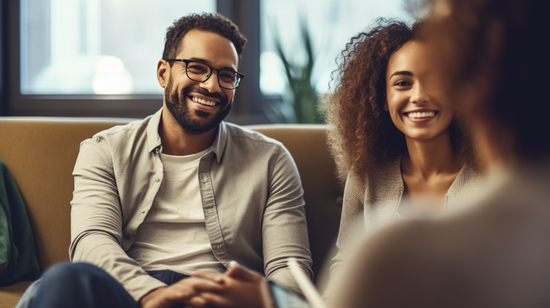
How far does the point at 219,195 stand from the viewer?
1.64 meters

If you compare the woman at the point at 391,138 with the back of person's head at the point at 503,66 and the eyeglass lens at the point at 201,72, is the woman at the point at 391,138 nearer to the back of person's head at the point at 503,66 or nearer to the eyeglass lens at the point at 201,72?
the eyeglass lens at the point at 201,72

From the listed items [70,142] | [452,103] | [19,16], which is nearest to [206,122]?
[70,142]

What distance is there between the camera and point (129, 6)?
2.94 m

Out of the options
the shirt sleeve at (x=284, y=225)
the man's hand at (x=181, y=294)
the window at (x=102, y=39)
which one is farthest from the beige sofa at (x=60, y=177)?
the window at (x=102, y=39)

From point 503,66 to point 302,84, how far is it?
217 centimetres

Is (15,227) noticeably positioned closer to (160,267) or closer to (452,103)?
(160,267)

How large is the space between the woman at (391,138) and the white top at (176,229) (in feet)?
1.52

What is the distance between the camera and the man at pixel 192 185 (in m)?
1.52

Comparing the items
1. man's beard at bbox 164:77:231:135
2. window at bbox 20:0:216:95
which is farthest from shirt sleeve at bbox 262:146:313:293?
window at bbox 20:0:216:95

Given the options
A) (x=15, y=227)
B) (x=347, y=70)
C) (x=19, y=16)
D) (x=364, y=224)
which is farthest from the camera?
(x=19, y=16)

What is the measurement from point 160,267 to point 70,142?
72cm

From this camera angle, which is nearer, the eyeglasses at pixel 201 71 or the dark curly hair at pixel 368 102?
the dark curly hair at pixel 368 102

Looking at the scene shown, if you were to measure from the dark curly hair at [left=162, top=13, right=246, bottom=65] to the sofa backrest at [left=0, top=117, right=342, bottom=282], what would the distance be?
445 mm

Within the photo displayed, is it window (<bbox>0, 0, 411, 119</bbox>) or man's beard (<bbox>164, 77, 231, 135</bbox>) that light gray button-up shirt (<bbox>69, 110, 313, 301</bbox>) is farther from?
window (<bbox>0, 0, 411, 119</bbox>)
